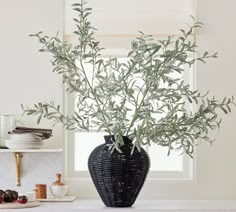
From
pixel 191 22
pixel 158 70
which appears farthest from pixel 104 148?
pixel 191 22

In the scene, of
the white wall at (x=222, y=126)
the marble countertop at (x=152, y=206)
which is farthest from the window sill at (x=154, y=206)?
the white wall at (x=222, y=126)

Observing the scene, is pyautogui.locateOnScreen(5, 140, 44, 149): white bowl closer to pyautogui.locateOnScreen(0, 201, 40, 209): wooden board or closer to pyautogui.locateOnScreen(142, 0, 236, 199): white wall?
pyautogui.locateOnScreen(0, 201, 40, 209): wooden board

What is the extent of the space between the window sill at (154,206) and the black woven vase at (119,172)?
0.08m

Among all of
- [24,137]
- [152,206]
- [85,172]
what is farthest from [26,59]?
[152,206]

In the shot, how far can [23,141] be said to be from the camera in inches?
152

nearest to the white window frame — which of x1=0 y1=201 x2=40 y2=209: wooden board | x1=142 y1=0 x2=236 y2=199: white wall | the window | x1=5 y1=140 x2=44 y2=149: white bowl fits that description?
the window

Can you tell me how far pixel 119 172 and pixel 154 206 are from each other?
0.33m

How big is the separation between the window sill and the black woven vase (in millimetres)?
77

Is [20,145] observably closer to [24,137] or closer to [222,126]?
[24,137]

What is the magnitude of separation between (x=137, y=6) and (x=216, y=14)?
0.55m

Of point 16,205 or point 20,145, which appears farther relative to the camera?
point 20,145

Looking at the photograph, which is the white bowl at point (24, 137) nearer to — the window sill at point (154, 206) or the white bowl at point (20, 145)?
the white bowl at point (20, 145)

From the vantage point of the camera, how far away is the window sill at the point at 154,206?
3.55 metres

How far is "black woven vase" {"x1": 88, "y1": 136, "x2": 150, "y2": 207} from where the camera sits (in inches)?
140
